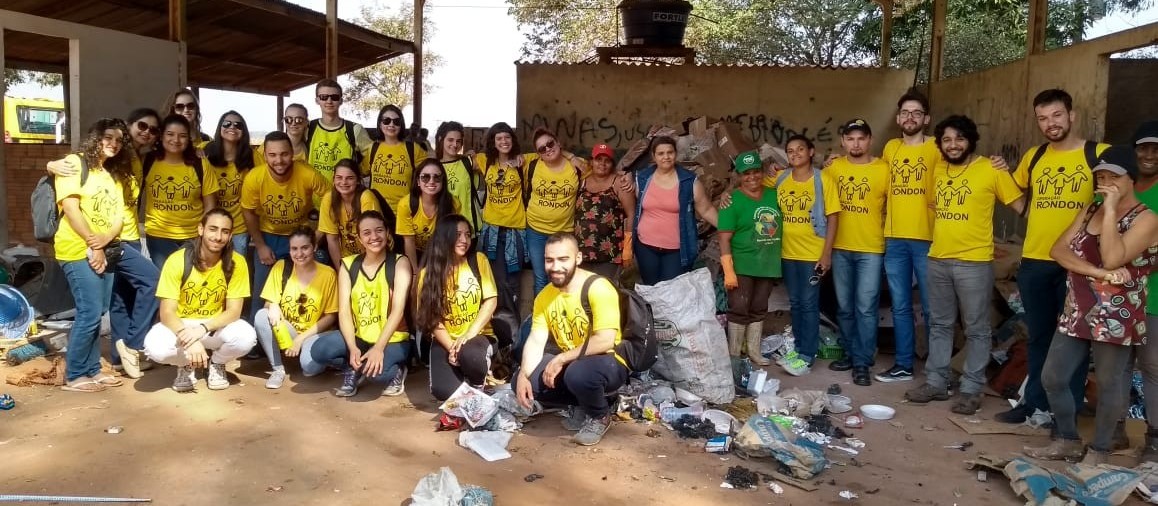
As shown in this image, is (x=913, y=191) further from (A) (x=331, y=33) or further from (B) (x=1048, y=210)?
(A) (x=331, y=33)

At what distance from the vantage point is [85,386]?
17.1 ft

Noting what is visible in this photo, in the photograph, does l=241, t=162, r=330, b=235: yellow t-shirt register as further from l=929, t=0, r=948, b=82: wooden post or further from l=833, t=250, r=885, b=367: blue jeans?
l=929, t=0, r=948, b=82: wooden post

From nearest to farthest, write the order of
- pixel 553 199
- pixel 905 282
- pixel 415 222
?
pixel 905 282, pixel 415 222, pixel 553 199

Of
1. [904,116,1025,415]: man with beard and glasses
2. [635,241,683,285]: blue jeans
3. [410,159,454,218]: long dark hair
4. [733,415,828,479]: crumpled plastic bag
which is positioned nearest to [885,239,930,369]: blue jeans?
[904,116,1025,415]: man with beard and glasses

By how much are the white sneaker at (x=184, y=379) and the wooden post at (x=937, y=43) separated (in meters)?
8.99

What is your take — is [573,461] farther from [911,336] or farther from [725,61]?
[725,61]

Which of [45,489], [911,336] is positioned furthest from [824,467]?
[45,489]

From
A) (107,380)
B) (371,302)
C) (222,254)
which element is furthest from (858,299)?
(107,380)

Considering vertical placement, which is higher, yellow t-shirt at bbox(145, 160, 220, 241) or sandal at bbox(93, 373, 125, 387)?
yellow t-shirt at bbox(145, 160, 220, 241)

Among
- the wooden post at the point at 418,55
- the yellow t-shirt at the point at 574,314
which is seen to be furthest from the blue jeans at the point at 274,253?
the wooden post at the point at 418,55

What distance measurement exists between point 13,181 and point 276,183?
370 cm

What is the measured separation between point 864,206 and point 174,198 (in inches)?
180

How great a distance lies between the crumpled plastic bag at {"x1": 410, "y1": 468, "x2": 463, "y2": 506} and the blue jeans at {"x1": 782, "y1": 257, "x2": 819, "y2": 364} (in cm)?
318

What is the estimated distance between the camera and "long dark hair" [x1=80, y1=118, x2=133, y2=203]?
16.5 ft
